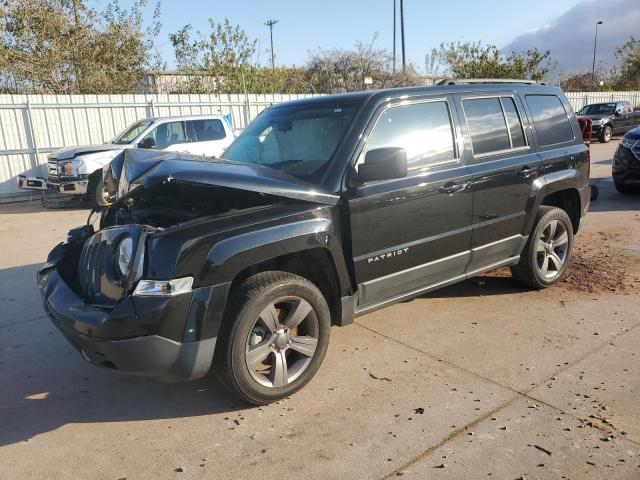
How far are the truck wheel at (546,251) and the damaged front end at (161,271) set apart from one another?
2.48 meters

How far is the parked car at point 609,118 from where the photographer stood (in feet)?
74.9

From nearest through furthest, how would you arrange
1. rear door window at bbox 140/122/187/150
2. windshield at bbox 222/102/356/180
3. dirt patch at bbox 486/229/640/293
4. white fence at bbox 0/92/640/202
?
windshield at bbox 222/102/356/180
dirt patch at bbox 486/229/640/293
rear door window at bbox 140/122/187/150
white fence at bbox 0/92/640/202

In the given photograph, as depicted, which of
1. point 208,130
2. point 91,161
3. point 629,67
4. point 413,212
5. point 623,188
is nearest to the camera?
point 413,212

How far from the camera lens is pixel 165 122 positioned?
12.0 m

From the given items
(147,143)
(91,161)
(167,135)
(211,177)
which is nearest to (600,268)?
(211,177)

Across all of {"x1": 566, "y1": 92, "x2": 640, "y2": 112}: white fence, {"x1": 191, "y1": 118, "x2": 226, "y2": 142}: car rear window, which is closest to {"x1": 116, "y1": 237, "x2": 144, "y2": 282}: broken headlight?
{"x1": 191, "y1": 118, "x2": 226, "y2": 142}: car rear window

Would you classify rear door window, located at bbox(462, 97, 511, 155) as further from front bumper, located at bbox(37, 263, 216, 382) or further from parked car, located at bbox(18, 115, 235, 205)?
parked car, located at bbox(18, 115, 235, 205)

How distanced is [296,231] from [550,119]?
3.23 m

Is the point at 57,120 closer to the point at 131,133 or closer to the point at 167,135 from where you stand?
the point at 131,133

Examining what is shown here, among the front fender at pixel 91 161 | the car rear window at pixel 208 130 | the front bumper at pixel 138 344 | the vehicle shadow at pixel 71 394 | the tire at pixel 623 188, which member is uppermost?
the car rear window at pixel 208 130

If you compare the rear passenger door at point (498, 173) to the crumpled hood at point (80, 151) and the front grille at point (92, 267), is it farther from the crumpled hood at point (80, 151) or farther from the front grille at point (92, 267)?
the crumpled hood at point (80, 151)

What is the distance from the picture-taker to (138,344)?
2779 mm

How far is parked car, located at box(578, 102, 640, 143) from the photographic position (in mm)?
22844

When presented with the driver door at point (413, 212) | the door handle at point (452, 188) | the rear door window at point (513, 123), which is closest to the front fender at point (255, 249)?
the driver door at point (413, 212)
